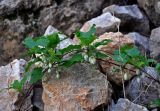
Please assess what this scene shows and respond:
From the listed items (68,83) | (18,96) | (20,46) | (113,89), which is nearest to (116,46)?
(113,89)

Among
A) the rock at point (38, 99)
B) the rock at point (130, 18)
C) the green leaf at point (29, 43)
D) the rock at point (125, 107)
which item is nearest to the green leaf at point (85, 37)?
the green leaf at point (29, 43)

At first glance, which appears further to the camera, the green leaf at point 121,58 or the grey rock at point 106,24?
the grey rock at point 106,24

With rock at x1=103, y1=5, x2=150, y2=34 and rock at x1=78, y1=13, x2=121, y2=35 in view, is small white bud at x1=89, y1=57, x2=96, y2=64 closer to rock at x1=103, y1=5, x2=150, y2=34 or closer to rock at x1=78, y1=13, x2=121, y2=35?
rock at x1=78, y1=13, x2=121, y2=35

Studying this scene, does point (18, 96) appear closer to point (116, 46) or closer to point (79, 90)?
point (79, 90)

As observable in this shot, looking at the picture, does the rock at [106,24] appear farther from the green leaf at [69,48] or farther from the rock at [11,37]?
the green leaf at [69,48]

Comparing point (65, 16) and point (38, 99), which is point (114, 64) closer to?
point (38, 99)

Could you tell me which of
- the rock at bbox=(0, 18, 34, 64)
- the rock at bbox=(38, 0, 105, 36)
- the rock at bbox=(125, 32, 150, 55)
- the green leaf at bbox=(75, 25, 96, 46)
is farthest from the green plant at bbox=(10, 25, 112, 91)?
the rock at bbox=(38, 0, 105, 36)
